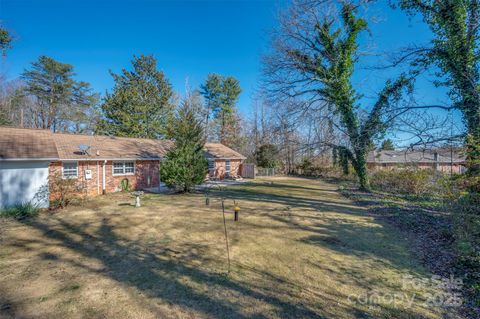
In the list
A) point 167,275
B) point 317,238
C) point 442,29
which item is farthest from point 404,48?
point 167,275

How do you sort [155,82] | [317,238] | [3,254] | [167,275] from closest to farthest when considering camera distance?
[167,275], [3,254], [317,238], [155,82]

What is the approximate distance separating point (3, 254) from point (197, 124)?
33.2 feet

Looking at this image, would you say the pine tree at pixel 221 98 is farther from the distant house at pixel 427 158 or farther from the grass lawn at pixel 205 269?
the grass lawn at pixel 205 269

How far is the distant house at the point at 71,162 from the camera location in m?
9.16

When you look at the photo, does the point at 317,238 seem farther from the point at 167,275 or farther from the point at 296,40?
the point at 296,40

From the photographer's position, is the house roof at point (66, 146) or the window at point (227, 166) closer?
the house roof at point (66, 146)

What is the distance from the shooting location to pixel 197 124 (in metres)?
13.8

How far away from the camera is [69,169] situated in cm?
1191

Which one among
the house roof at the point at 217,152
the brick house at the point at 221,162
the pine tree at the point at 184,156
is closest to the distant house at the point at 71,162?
the brick house at the point at 221,162

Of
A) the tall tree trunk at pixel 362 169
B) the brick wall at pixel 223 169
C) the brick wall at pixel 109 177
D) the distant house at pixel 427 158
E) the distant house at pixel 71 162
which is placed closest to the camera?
the distant house at pixel 427 158

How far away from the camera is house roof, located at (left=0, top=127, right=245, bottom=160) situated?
31.6 feet

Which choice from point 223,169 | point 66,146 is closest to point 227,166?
point 223,169

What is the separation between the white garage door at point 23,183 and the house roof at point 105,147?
1835 millimetres

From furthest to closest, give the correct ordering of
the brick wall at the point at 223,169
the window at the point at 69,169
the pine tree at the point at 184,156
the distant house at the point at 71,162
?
the brick wall at the point at 223,169
the pine tree at the point at 184,156
the window at the point at 69,169
the distant house at the point at 71,162
